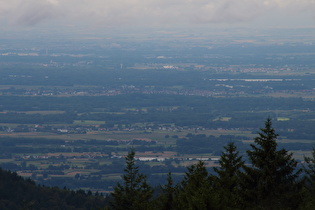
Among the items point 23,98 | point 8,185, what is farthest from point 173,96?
point 8,185

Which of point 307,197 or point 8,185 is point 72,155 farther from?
point 307,197

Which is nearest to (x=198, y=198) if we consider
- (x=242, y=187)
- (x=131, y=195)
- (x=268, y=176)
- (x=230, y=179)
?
(x=268, y=176)

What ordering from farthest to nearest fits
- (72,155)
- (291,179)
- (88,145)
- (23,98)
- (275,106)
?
(23,98)
(275,106)
(88,145)
(72,155)
(291,179)

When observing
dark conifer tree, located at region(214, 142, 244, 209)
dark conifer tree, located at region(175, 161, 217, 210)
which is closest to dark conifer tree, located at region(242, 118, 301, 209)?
dark conifer tree, located at region(214, 142, 244, 209)

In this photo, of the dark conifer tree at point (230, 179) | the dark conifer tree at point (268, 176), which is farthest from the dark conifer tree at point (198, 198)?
the dark conifer tree at point (268, 176)

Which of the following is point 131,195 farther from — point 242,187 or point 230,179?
point 242,187

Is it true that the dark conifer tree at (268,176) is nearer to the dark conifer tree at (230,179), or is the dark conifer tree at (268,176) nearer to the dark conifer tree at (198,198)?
the dark conifer tree at (230,179)
